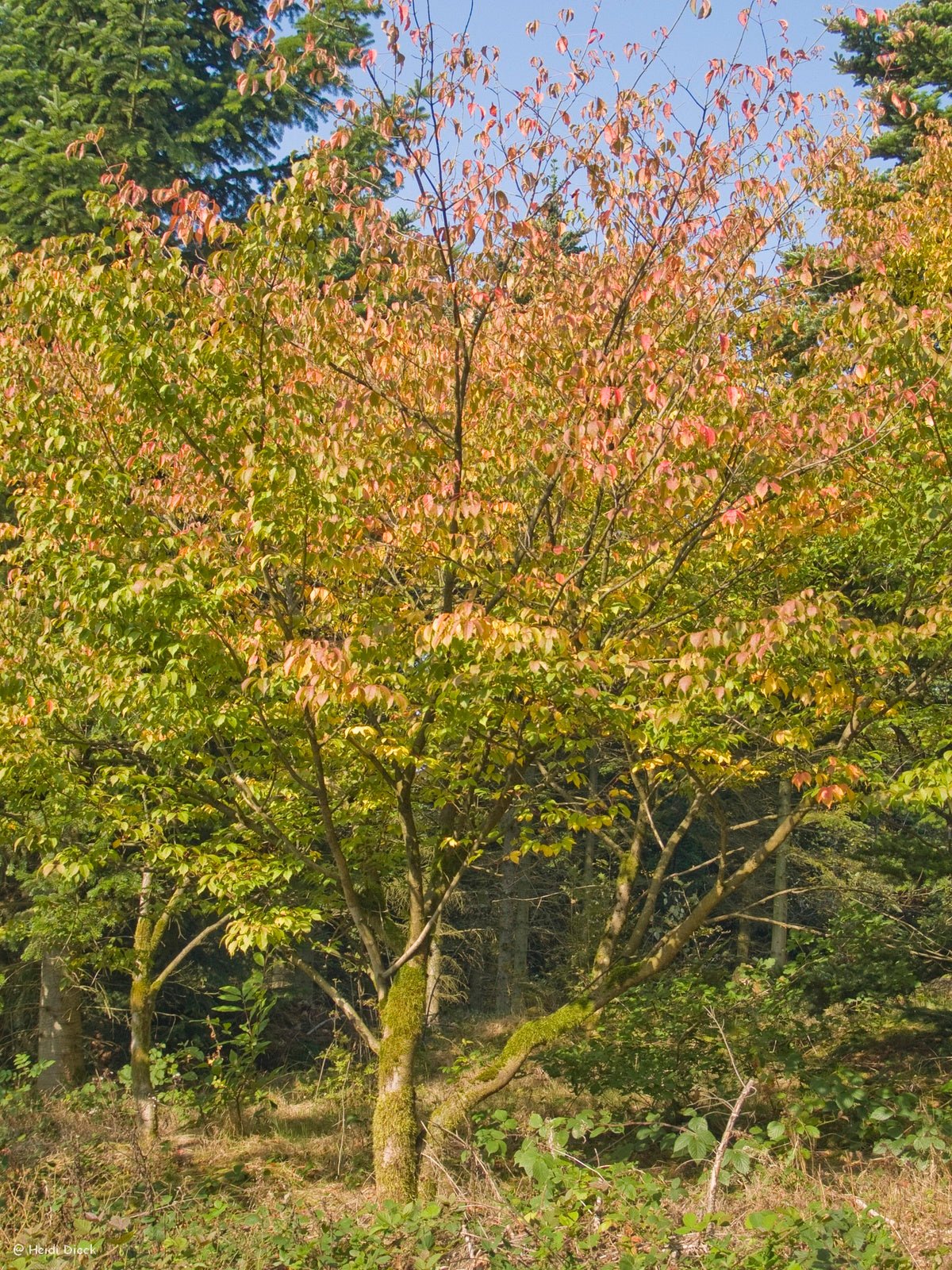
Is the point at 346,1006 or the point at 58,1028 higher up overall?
the point at 346,1006

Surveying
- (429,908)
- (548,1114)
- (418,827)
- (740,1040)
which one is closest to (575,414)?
(429,908)

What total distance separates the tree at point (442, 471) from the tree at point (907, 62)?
856cm

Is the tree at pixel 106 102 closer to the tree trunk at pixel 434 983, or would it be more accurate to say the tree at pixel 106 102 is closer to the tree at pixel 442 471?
the tree at pixel 442 471

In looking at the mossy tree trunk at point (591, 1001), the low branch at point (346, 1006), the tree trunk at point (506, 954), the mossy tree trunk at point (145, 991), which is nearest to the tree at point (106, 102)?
the mossy tree trunk at point (145, 991)

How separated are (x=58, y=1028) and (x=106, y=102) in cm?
1155

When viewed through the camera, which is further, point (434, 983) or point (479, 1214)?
point (434, 983)

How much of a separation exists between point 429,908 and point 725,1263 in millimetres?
3371

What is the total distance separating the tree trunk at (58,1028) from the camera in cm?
1134

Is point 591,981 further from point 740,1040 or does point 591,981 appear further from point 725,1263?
point 725,1263

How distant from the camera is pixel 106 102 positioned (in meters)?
12.2

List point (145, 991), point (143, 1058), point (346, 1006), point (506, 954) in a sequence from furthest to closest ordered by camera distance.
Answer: point (506, 954), point (145, 991), point (143, 1058), point (346, 1006)

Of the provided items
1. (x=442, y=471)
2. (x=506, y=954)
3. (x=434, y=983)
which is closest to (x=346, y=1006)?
(x=442, y=471)

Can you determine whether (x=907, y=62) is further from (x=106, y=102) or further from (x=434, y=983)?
(x=434, y=983)

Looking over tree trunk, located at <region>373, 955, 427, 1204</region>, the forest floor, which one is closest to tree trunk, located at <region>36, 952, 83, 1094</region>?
the forest floor
